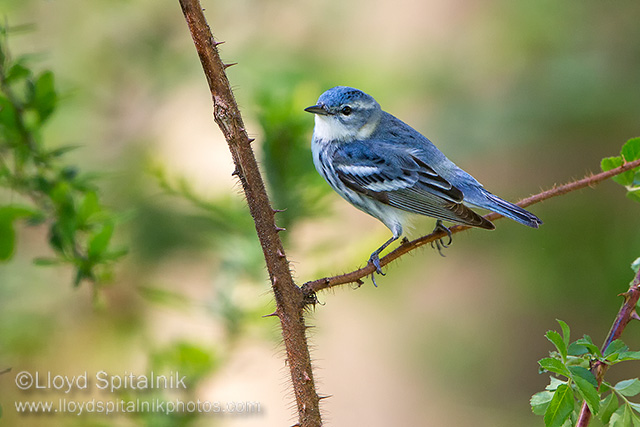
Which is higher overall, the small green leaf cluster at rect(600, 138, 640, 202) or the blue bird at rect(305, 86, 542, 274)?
the blue bird at rect(305, 86, 542, 274)

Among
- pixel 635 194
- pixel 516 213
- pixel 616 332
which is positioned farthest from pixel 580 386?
pixel 516 213

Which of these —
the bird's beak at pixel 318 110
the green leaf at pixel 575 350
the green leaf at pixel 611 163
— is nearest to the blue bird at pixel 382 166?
the bird's beak at pixel 318 110

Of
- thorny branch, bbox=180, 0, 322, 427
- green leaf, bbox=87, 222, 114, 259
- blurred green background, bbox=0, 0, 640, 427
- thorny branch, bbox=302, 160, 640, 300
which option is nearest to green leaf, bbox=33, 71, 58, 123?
green leaf, bbox=87, 222, 114, 259

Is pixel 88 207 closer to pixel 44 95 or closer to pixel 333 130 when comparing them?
pixel 44 95

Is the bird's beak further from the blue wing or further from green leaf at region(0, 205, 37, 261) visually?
green leaf at region(0, 205, 37, 261)

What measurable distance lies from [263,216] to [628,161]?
3.15ft

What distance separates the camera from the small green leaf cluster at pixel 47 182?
6.68 ft

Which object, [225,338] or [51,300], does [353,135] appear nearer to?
[225,338]

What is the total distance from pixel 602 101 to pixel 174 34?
301 centimetres

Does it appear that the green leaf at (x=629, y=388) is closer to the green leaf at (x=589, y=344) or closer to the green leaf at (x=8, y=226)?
the green leaf at (x=589, y=344)

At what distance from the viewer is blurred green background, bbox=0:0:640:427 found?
2.93 m

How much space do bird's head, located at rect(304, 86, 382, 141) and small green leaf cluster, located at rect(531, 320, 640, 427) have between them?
1963mm

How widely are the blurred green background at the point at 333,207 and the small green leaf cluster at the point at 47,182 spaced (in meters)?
0.64

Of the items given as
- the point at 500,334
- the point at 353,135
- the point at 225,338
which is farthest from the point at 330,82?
the point at 500,334
